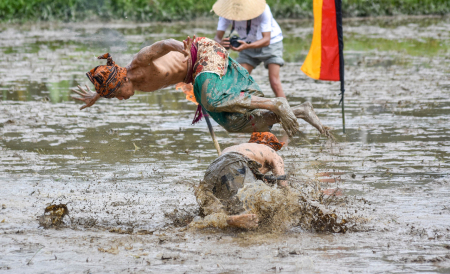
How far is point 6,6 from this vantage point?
2555 cm

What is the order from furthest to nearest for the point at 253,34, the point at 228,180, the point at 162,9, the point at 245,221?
1. the point at 162,9
2. the point at 253,34
3. the point at 228,180
4. the point at 245,221

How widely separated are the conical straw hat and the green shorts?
3.03 meters

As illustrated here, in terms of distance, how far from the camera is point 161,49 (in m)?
5.25

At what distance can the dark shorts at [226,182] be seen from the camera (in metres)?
4.93

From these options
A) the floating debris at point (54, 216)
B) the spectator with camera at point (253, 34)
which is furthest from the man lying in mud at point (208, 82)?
the spectator with camera at point (253, 34)

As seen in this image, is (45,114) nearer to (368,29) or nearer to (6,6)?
(368,29)

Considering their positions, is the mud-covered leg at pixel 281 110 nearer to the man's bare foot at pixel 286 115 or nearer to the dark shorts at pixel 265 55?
the man's bare foot at pixel 286 115

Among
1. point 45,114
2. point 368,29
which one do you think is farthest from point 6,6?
point 45,114

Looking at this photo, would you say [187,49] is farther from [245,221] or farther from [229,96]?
[245,221]

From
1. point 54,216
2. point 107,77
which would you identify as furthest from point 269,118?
point 54,216

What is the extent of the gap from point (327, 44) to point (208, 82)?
3.46m

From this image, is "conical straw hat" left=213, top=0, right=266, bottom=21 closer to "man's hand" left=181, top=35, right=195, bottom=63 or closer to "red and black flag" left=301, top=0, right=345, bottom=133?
"red and black flag" left=301, top=0, right=345, bottom=133

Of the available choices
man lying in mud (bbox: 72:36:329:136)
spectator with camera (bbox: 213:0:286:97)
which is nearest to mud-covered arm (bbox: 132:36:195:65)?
man lying in mud (bbox: 72:36:329:136)

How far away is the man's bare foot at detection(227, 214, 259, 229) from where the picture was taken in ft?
15.3
